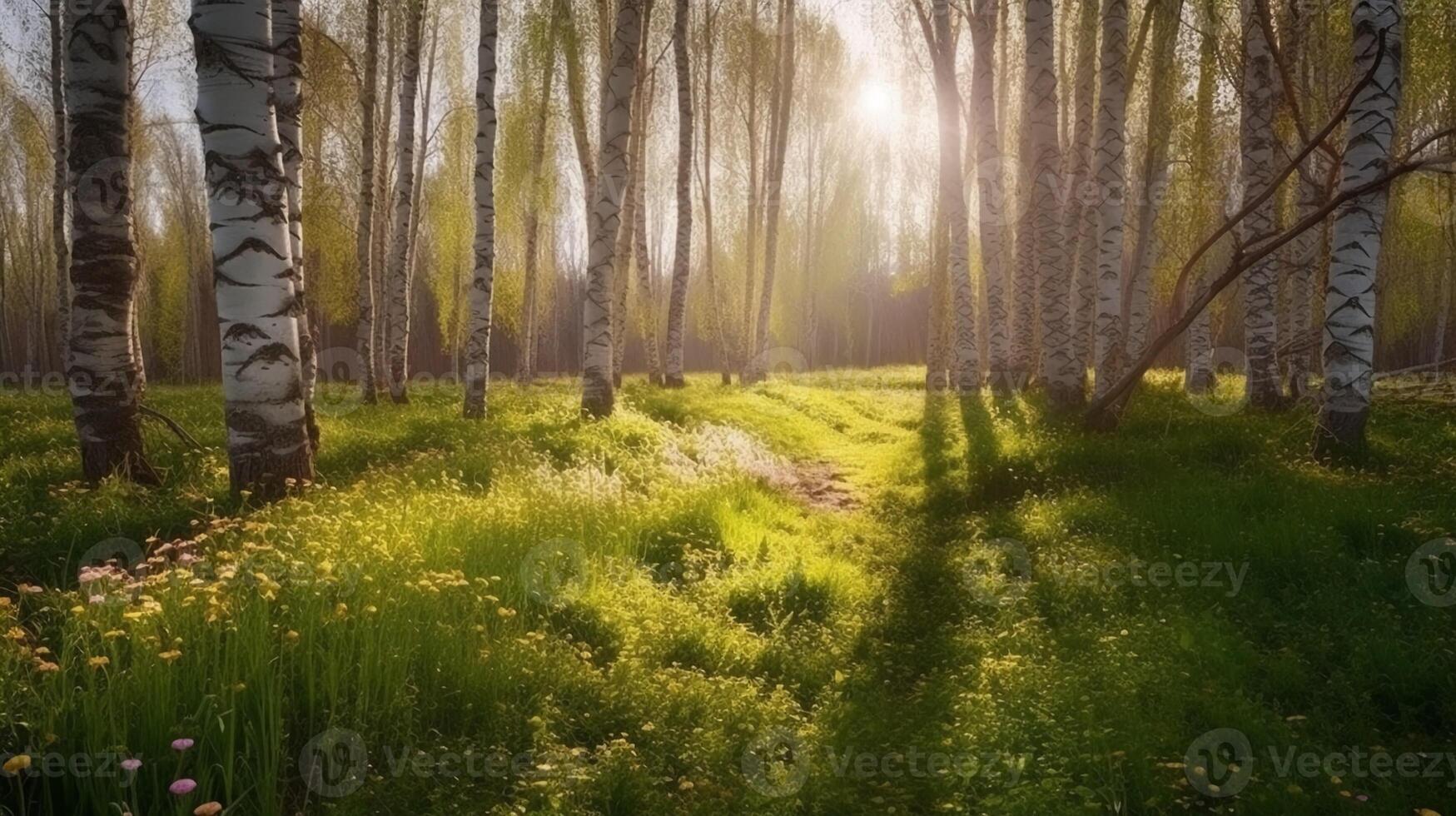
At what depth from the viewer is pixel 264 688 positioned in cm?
312

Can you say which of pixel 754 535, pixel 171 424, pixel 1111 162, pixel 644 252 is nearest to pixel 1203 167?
pixel 1111 162

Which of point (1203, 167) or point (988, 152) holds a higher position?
point (988, 152)

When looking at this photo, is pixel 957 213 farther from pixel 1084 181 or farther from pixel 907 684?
pixel 907 684

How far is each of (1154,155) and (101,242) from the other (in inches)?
509

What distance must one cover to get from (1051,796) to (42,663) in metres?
3.94

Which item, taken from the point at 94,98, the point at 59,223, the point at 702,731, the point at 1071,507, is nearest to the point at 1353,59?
the point at 1071,507

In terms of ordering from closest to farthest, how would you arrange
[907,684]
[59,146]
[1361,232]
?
1. [907,684]
2. [1361,232]
3. [59,146]

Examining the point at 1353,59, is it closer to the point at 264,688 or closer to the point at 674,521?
the point at 674,521

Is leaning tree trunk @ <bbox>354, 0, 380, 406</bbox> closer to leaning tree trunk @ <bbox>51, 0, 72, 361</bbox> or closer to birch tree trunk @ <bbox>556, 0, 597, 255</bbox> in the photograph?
birch tree trunk @ <bbox>556, 0, 597, 255</bbox>

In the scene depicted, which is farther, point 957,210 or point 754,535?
point 957,210

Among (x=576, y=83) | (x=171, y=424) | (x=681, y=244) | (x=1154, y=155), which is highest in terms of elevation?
(x=576, y=83)

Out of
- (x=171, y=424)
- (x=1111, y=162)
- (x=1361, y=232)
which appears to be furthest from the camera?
(x=1111, y=162)

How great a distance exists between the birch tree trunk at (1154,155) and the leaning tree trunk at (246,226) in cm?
984

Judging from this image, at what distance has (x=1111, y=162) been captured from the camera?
9828 mm
